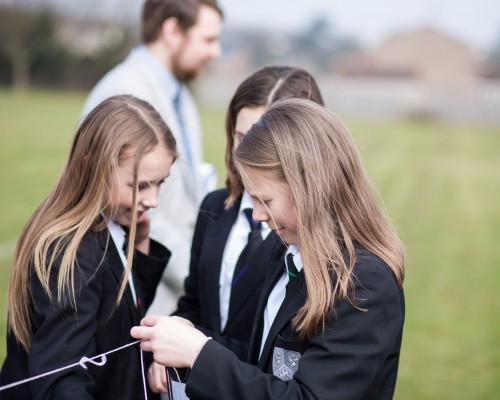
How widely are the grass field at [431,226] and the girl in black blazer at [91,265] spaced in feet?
2.55

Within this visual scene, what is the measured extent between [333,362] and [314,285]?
0.21 m

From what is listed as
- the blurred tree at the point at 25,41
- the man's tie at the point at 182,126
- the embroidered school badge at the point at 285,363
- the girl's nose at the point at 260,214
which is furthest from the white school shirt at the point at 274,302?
the blurred tree at the point at 25,41

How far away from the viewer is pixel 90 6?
4672 cm

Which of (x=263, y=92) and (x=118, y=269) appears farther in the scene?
(x=263, y=92)

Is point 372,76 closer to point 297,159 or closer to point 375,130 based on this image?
point 375,130

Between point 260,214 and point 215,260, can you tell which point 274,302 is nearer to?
point 260,214

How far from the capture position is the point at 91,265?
2.21m

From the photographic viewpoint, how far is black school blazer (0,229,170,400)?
2033 mm

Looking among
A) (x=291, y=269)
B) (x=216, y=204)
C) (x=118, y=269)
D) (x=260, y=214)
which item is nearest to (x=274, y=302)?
(x=291, y=269)

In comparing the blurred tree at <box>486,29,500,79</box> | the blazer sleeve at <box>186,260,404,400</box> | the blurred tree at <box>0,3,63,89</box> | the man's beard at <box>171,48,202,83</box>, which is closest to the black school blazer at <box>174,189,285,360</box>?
the blazer sleeve at <box>186,260,404,400</box>

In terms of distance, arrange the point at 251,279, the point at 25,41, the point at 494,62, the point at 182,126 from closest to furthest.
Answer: the point at 251,279
the point at 182,126
the point at 25,41
the point at 494,62

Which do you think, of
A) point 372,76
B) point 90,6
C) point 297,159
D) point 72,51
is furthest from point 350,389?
point 372,76

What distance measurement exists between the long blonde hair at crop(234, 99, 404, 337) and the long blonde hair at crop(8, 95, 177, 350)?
0.57 meters

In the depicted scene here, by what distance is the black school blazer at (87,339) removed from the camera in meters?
2.03
